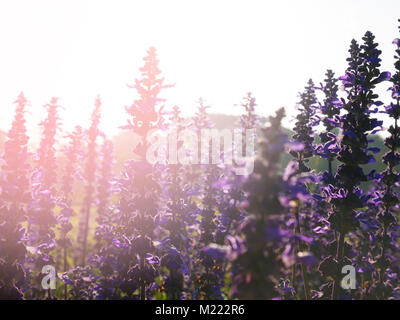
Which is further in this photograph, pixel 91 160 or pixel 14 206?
pixel 91 160

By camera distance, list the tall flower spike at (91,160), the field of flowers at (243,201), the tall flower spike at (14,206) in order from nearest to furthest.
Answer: the field of flowers at (243,201) < the tall flower spike at (14,206) < the tall flower spike at (91,160)

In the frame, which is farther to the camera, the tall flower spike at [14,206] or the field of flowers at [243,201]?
the tall flower spike at [14,206]

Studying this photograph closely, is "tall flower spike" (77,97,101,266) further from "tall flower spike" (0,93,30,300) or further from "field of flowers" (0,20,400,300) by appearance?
"tall flower spike" (0,93,30,300)

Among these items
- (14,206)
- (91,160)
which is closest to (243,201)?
(14,206)

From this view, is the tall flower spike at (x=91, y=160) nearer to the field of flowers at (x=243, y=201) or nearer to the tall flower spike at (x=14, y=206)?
the field of flowers at (x=243, y=201)

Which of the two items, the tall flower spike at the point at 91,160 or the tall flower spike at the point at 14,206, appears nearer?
the tall flower spike at the point at 14,206

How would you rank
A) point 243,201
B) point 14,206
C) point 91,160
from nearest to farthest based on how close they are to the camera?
point 243,201, point 14,206, point 91,160

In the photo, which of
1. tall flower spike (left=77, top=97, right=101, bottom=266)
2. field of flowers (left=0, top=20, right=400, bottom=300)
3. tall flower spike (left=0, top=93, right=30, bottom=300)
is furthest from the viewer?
tall flower spike (left=77, top=97, right=101, bottom=266)

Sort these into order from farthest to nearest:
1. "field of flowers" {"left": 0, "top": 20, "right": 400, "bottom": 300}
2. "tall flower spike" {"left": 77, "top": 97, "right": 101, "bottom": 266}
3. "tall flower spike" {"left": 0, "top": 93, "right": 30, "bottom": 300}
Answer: "tall flower spike" {"left": 77, "top": 97, "right": 101, "bottom": 266} < "tall flower spike" {"left": 0, "top": 93, "right": 30, "bottom": 300} < "field of flowers" {"left": 0, "top": 20, "right": 400, "bottom": 300}

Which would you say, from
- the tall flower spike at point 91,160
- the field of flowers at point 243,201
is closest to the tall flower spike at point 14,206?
the field of flowers at point 243,201

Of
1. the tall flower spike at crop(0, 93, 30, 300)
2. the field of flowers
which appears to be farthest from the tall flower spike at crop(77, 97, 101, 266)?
the tall flower spike at crop(0, 93, 30, 300)

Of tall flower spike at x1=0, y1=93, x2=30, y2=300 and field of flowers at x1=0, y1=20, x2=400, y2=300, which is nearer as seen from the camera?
field of flowers at x1=0, y1=20, x2=400, y2=300

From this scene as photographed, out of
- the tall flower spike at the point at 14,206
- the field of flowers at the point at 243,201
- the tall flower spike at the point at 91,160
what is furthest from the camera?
the tall flower spike at the point at 91,160

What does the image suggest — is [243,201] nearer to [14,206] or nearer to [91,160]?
[14,206]
